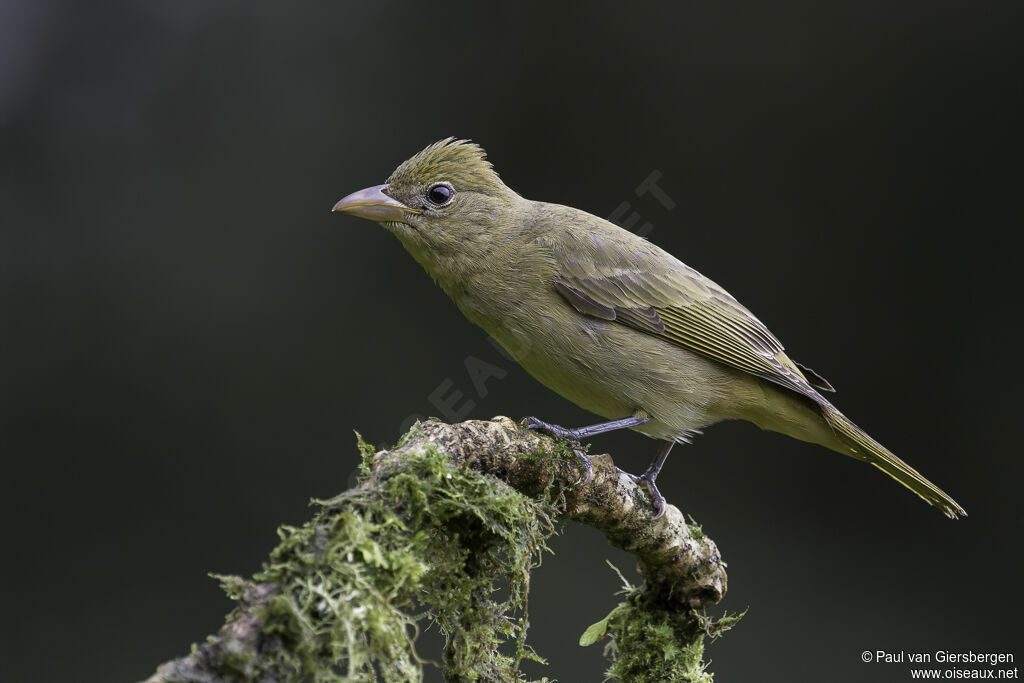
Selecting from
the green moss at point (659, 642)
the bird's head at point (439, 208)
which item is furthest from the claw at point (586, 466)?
the bird's head at point (439, 208)

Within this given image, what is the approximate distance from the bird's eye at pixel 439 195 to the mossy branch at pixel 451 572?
5.45ft

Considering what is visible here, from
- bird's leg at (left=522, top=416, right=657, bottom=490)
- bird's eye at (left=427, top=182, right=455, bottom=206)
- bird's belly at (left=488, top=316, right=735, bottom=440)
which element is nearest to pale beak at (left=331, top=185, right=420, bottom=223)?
bird's eye at (left=427, top=182, right=455, bottom=206)

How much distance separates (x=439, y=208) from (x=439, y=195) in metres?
0.07

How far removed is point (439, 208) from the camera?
3910 millimetres

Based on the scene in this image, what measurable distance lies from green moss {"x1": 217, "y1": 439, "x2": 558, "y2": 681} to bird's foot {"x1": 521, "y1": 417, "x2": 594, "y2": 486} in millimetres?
223

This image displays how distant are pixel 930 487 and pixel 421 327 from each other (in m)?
3.35

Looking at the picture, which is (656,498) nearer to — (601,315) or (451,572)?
(601,315)

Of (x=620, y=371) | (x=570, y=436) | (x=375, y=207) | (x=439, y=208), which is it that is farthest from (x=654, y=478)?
(x=375, y=207)

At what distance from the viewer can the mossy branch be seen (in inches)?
57.3

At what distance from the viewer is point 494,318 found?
3611 mm

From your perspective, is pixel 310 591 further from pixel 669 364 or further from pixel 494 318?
pixel 669 364

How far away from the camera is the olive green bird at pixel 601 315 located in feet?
11.7

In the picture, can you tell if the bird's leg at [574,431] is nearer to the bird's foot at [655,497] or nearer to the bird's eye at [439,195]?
the bird's foot at [655,497]

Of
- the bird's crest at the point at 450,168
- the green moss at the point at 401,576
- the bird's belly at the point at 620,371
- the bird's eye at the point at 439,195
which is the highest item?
the bird's crest at the point at 450,168
